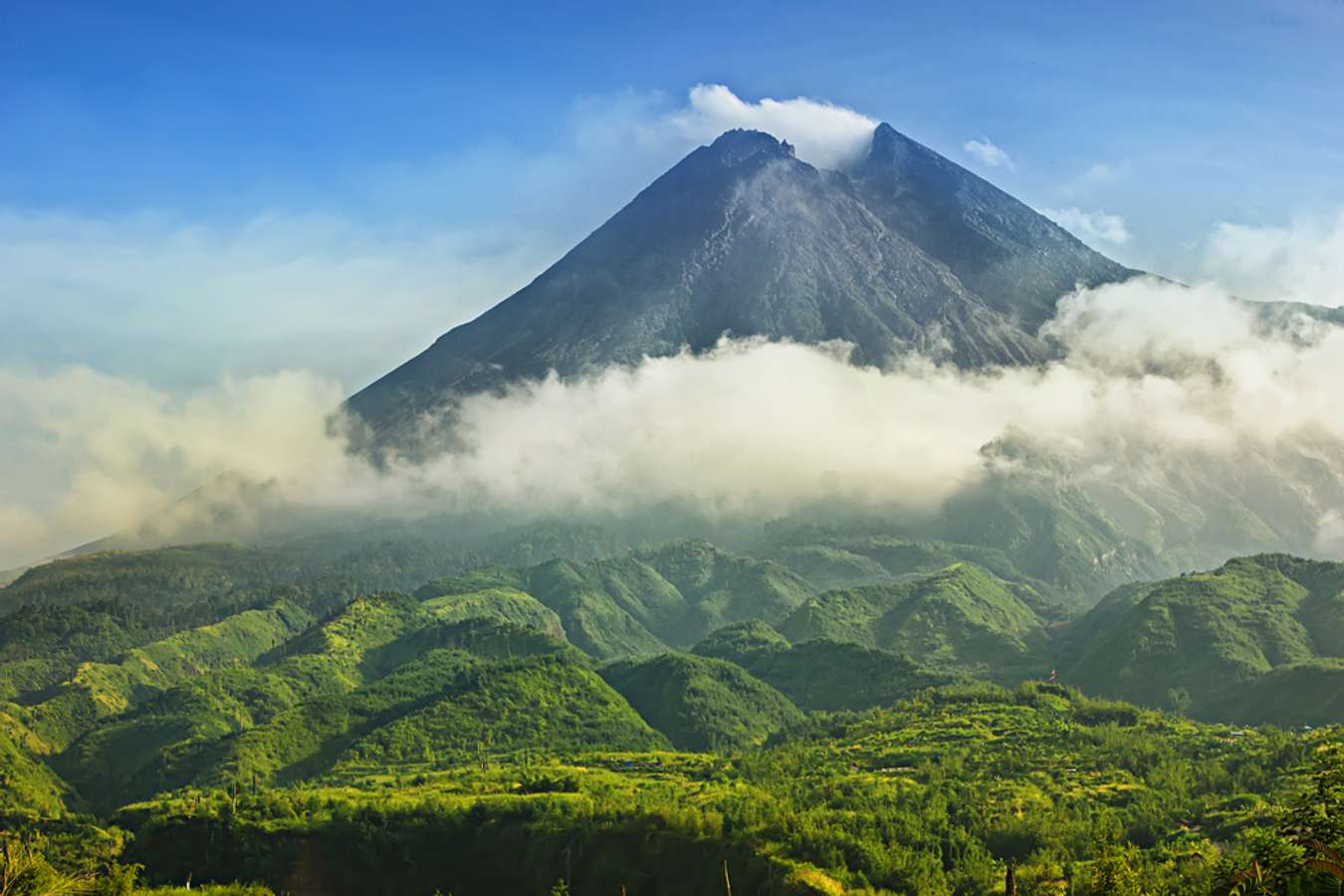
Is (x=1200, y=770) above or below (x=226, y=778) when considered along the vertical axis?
below

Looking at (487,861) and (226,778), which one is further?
(226,778)

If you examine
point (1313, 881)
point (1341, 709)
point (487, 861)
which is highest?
point (1313, 881)

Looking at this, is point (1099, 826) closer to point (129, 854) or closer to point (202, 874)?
point (202, 874)

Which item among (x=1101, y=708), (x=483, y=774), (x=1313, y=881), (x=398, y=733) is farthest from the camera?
(x=398, y=733)

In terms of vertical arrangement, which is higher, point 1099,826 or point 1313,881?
point 1313,881

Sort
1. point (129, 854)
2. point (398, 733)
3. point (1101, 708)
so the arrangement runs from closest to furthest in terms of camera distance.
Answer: point (129, 854) < point (1101, 708) < point (398, 733)

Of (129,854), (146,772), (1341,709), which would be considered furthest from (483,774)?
(1341,709)

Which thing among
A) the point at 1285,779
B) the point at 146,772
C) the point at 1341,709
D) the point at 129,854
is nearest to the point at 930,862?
the point at 1285,779

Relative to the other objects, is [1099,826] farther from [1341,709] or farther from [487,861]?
[1341,709]

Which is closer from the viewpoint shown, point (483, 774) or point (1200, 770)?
point (1200, 770)
